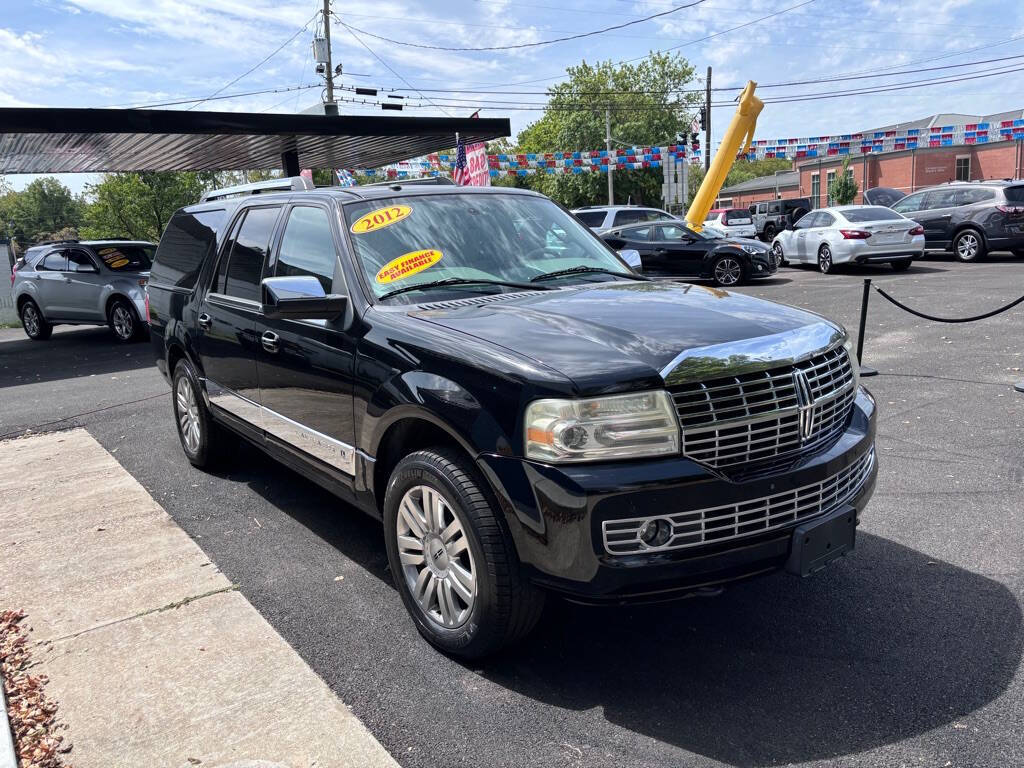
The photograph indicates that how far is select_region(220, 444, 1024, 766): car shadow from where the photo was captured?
8.68 feet

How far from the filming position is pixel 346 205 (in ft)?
13.0

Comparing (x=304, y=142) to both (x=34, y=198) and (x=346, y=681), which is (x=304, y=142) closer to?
(x=346, y=681)

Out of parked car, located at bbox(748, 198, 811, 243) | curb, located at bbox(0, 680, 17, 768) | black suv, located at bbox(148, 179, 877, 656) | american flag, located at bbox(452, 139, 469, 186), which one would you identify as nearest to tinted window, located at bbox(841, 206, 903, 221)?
american flag, located at bbox(452, 139, 469, 186)

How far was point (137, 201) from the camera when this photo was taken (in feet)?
132

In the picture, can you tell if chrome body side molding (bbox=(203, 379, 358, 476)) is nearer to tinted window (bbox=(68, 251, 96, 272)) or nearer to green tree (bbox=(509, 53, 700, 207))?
tinted window (bbox=(68, 251, 96, 272))

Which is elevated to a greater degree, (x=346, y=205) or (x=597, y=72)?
(x=597, y=72)

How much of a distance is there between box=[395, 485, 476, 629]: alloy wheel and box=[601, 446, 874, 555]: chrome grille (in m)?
0.59

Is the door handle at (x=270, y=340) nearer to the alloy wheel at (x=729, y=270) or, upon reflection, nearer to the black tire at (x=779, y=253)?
the alloy wheel at (x=729, y=270)

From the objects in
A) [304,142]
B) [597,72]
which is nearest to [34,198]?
[597,72]

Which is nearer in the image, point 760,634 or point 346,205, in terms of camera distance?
point 760,634

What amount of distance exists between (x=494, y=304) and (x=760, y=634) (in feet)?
5.63

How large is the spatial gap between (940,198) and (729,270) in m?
6.75

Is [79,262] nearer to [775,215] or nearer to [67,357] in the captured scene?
[67,357]

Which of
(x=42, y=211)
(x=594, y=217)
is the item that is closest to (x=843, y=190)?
(x=594, y=217)
